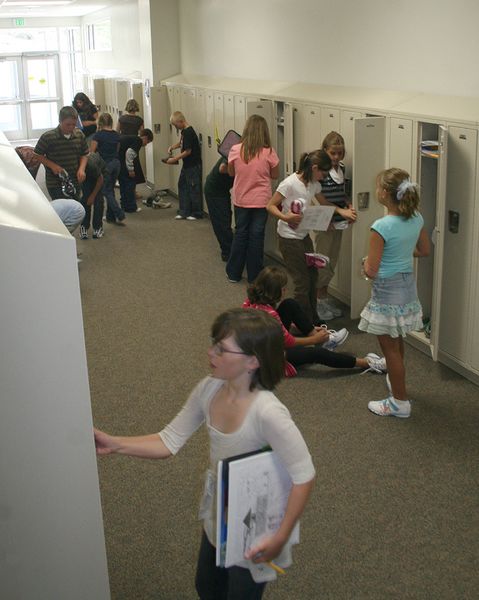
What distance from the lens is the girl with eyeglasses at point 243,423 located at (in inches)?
85.8

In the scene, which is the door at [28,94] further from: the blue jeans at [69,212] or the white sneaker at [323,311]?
the white sneaker at [323,311]

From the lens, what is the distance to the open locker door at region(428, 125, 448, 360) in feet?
16.1

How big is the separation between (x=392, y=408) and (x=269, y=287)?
1.04m

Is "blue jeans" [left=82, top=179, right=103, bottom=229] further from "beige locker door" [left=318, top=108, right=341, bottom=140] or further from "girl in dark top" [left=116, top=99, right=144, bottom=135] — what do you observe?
"beige locker door" [left=318, top=108, right=341, bottom=140]

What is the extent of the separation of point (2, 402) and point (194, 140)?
8106 millimetres

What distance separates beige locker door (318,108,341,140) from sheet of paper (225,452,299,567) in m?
4.76

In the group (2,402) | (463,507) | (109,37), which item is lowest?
(463,507)

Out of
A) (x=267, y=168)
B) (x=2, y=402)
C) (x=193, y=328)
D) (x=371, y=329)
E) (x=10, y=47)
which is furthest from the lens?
(x=10, y=47)

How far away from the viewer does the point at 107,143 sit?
397 inches

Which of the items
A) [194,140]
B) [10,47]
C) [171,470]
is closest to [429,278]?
[171,470]

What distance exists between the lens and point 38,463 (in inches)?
85.4

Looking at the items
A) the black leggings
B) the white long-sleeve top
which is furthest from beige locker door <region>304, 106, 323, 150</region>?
the white long-sleeve top

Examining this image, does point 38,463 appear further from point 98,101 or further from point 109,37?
point 109,37

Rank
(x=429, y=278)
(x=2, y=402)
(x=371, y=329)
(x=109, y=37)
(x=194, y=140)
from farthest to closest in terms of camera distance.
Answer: (x=109, y=37) < (x=194, y=140) < (x=429, y=278) < (x=371, y=329) < (x=2, y=402)
